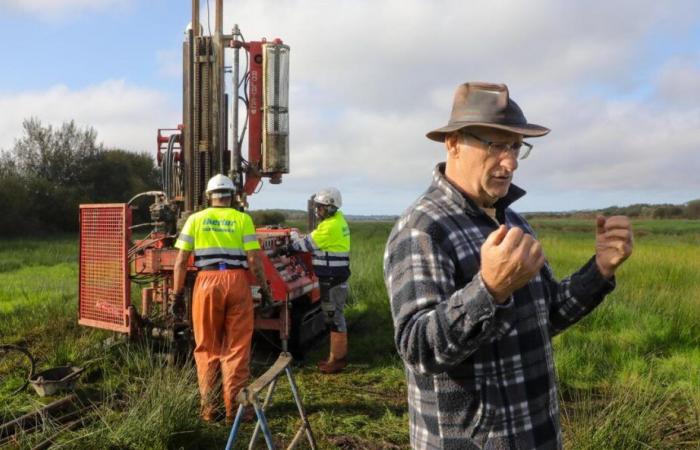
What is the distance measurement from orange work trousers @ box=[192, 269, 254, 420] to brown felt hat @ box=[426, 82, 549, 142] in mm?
3418

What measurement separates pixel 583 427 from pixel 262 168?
437 centimetres

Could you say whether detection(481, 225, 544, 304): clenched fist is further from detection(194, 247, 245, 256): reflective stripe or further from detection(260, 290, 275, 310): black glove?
detection(260, 290, 275, 310): black glove

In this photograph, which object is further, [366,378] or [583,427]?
[366,378]

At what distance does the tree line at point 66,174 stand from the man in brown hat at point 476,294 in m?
31.9

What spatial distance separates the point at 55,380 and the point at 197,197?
98.8 inches

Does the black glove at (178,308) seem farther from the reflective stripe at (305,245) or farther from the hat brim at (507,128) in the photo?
the hat brim at (507,128)

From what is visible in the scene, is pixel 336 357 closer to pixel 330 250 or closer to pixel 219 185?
pixel 330 250

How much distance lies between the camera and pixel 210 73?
666 centimetres

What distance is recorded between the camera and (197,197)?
6758 millimetres

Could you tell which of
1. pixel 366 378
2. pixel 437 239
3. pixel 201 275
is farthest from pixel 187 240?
pixel 437 239

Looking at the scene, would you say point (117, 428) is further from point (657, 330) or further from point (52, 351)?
point (657, 330)

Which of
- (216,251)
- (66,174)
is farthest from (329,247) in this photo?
(66,174)

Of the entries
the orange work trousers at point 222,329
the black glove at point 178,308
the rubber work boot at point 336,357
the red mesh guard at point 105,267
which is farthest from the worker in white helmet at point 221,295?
the rubber work boot at point 336,357

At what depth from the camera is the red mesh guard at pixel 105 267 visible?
230 inches
